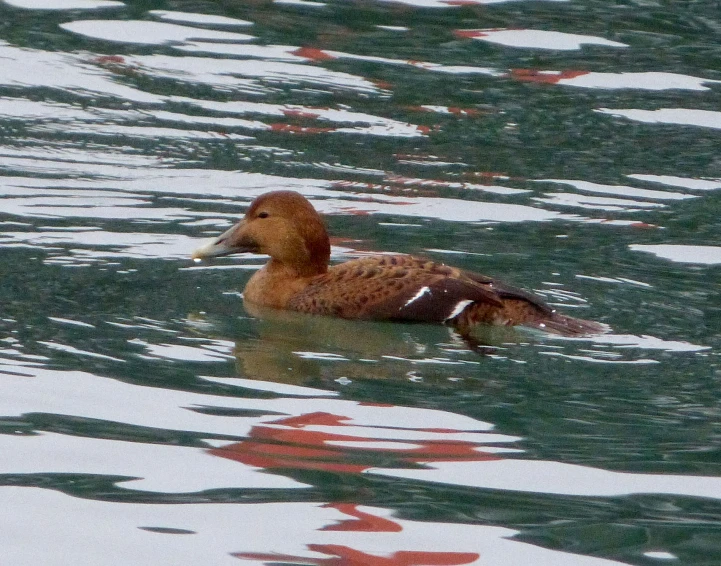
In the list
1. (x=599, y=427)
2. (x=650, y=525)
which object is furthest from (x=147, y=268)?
(x=650, y=525)

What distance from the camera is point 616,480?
5.15m

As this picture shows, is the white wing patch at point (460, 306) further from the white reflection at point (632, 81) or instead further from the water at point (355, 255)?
the white reflection at point (632, 81)

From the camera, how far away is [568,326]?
23.1 ft

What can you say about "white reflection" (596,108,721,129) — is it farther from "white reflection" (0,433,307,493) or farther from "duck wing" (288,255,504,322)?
"white reflection" (0,433,307,493)

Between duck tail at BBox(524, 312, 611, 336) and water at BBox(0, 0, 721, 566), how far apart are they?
3.3 inches

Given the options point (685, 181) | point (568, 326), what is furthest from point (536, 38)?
point (568, 326)

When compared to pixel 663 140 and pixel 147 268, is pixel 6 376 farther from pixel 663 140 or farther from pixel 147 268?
pixel 663 140

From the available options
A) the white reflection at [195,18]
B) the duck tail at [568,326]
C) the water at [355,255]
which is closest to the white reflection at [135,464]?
the water at [355,255]

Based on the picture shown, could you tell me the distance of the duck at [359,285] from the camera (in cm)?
721

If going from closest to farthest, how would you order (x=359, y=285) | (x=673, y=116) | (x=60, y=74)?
1. (x=359, y=285)
2. (x=673, y=116)
3. (x=60, y=74)

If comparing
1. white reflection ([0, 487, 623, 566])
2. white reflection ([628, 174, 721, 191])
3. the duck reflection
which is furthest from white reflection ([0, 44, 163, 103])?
white reflection ([0, 487, 623, 566])

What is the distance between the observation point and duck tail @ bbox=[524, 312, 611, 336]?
23.0ft

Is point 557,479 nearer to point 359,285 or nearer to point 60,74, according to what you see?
point 359,285

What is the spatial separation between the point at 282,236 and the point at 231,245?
29 cm
